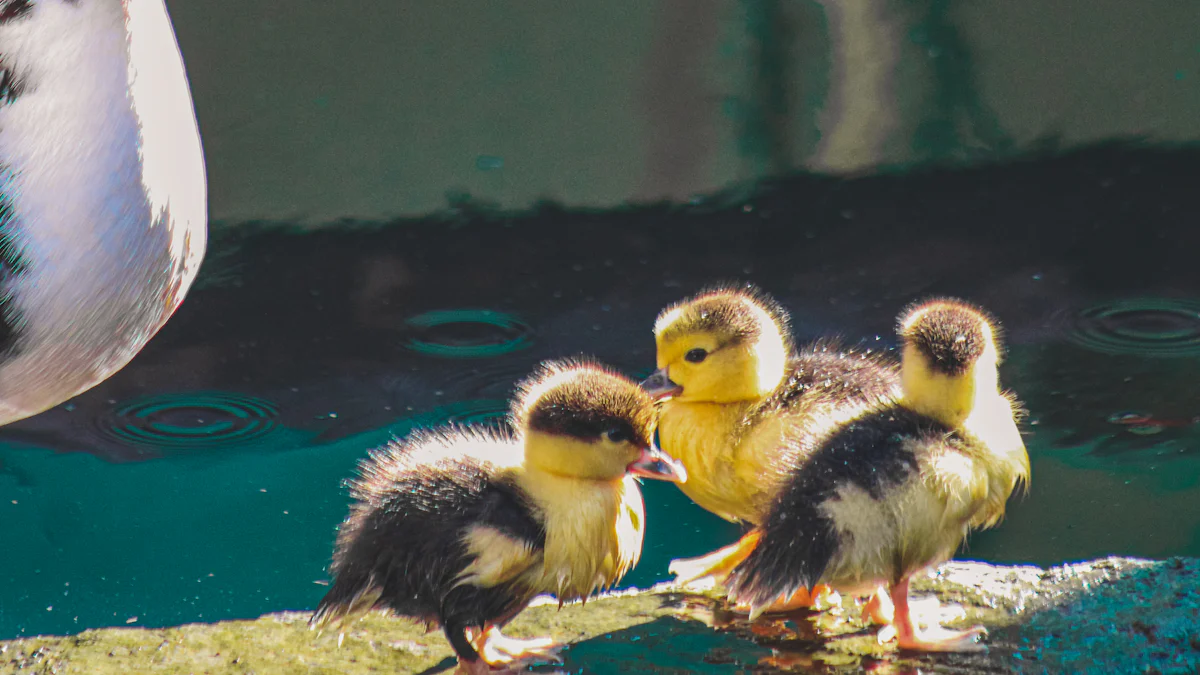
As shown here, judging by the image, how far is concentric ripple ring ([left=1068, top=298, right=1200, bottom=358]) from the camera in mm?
2857

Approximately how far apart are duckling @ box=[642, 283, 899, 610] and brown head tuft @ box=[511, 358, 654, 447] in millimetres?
157

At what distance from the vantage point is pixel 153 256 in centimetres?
→ 151

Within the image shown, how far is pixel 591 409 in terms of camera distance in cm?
164

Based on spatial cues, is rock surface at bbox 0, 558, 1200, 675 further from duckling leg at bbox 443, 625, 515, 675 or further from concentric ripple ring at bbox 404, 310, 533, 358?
concentric ripple ring at bbox 404, 310, 533, 358

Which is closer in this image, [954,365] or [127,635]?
[954,365]

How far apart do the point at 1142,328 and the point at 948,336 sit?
1.43 metres

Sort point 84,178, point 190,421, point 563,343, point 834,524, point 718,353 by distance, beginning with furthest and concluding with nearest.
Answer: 1. point 563,343
2. point 190,421
3. point 718,353
4. point 834,524
5. point 84,178

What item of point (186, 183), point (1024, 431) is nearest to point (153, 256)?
point (186, 183)

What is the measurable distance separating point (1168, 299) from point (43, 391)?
232 centimetres

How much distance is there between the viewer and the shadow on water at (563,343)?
2.54 metres

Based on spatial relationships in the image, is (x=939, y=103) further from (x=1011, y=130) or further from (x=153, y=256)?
(x=153, y=256)

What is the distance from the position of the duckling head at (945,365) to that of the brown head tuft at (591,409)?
33 centimetres

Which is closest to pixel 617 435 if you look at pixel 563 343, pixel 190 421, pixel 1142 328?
pixel 563 343

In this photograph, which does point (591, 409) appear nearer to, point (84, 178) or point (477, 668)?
point (477, 668)
